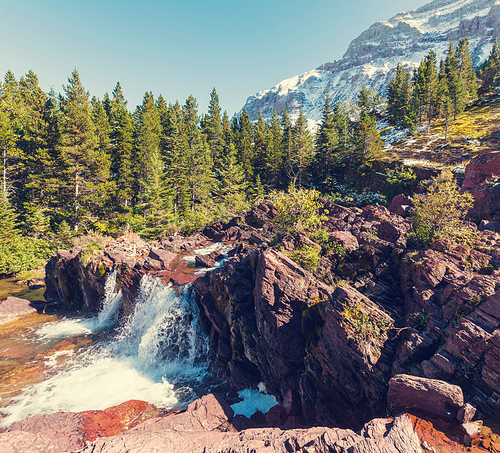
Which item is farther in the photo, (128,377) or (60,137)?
(60,137)

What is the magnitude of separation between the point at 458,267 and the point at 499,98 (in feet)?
259

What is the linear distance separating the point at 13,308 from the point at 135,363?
49.4 ft

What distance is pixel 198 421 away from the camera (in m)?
9.17

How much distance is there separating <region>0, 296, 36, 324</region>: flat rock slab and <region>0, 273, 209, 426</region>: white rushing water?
407 centimetres

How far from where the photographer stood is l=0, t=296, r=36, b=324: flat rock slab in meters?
20.3

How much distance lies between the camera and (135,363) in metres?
14.6

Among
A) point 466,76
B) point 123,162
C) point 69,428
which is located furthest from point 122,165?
point 466,76

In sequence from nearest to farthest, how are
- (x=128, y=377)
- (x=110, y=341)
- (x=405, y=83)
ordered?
(x=128, y=377), (x=110, y=341), (x=405, y=83)

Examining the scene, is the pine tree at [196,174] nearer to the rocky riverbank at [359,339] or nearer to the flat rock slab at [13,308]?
the flat rock slab at [13,308]

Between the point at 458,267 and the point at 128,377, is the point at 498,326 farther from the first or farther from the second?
the point at 128,377

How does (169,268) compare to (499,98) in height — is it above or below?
below

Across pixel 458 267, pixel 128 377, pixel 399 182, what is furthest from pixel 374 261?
pixel 399 182

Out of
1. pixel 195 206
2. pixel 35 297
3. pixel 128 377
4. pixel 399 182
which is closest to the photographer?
pixel 128 377

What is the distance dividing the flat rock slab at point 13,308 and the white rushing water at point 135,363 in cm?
407
